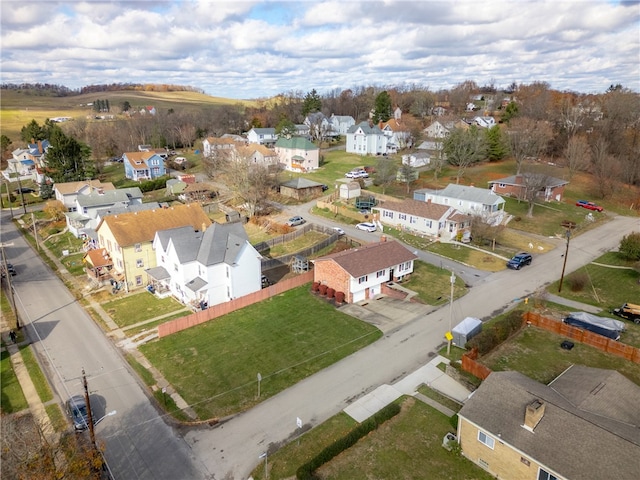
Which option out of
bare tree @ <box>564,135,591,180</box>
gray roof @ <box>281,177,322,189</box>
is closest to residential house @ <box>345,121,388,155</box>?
gray roof @ <box>281,177,322,189</box>

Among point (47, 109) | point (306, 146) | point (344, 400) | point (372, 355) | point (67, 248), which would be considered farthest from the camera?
point (47, 109)

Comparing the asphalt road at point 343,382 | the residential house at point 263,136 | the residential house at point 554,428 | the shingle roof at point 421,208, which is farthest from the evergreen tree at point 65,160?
the residential house at point 554,428

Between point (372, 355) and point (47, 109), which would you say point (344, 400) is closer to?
point (372, 355)

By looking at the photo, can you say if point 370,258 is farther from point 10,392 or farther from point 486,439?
point 10,392

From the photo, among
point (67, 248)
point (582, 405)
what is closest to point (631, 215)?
point (582, 405)

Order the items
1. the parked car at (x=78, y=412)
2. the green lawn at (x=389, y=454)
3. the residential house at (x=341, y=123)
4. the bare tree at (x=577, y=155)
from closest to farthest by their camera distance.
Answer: the green lawn at (x=389, y=454) → the parked car at (x=78, y=412) → the bare tree at (x=577, y=155) → the residential house at (x=341, y=123)

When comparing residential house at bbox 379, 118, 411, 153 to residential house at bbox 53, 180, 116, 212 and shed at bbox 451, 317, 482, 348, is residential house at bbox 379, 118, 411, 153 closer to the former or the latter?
residential house at bbox 53, 180, 116, 212

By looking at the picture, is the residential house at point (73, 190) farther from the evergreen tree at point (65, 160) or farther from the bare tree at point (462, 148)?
the bare tree at point (462, 148)
